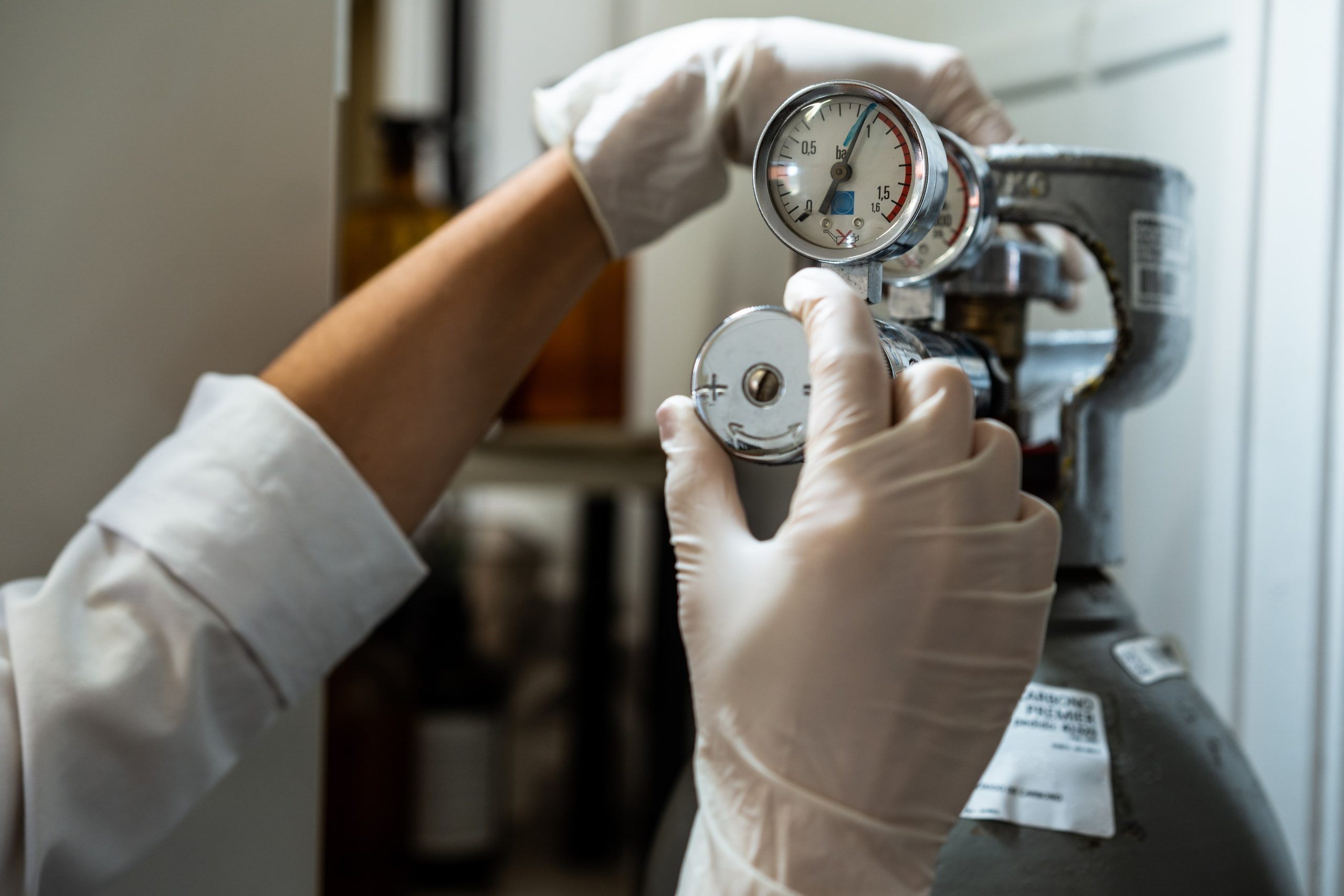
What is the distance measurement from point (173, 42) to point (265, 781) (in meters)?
Result: 0.54

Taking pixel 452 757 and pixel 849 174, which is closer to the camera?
pixel 849 174

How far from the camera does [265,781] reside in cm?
75

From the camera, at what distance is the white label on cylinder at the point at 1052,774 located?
19.0 inches

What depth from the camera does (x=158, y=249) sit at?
0.74 metres

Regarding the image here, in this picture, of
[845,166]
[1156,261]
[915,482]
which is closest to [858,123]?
[845,166]

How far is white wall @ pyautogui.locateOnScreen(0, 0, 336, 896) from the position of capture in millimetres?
707

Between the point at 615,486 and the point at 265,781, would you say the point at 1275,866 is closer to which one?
the point at 265,781

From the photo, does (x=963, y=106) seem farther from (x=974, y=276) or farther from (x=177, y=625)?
(x=177, y=625)

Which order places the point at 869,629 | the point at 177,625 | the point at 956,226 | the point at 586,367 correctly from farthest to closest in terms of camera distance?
the point at 586,367 → the point at 177,625 → the point at 956,226 → the point at 869,629

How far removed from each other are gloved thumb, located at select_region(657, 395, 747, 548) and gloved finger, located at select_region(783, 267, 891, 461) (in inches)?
1.8

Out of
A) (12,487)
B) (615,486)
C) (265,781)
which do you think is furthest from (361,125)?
(265,781)

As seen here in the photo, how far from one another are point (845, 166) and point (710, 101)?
12.5 inches

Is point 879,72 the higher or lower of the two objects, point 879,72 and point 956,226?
the higher

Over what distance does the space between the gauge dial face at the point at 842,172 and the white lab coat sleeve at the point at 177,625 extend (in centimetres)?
37
